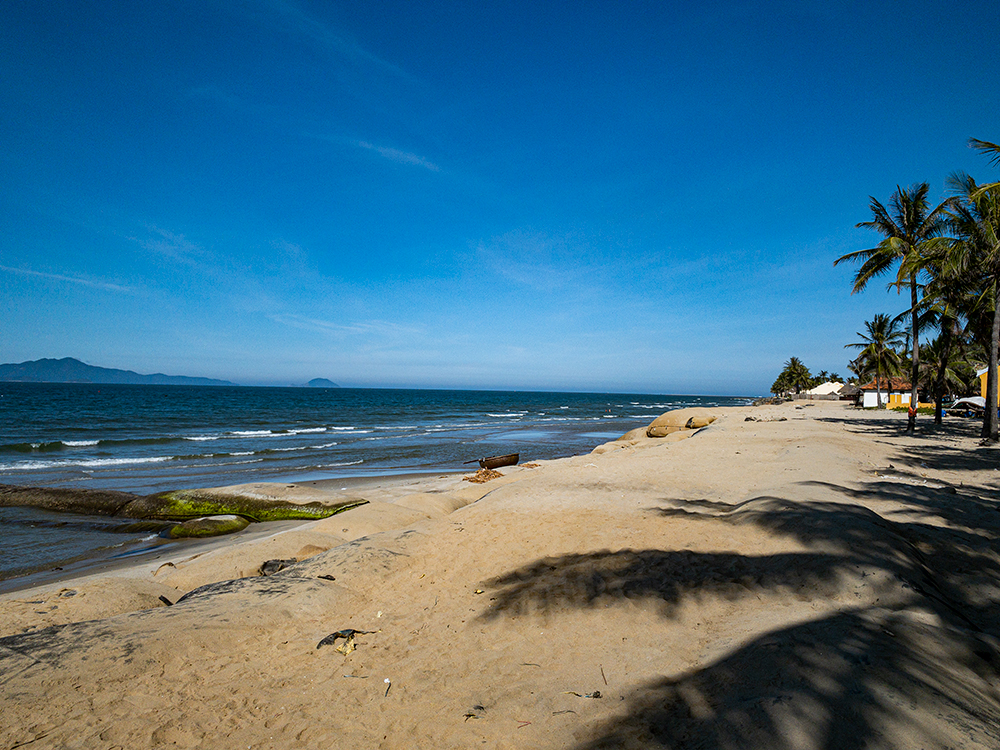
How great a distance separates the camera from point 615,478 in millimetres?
10648

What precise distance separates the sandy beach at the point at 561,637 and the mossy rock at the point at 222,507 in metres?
3.86

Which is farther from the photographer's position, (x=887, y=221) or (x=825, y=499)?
(x=887, y=221)

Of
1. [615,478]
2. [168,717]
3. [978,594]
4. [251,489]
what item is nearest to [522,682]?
[168,717]

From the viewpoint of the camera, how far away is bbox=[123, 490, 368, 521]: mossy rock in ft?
37.9

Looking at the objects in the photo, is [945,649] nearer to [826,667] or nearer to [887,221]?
[826,667]

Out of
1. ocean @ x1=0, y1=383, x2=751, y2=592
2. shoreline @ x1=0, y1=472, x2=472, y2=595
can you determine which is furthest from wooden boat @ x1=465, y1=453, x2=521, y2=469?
shoreline @ x1=0, y1=472, x2=472, y2=595

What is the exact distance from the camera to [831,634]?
3.25m

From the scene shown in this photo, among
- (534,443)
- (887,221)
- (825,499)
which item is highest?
(887,221)

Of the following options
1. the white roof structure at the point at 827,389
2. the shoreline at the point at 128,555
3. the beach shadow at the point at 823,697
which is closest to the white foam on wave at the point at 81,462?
the shoreline at the point at 128,555

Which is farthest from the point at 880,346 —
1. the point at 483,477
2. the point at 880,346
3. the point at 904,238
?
the point at 483,477

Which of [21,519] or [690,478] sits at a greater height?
[690,478]

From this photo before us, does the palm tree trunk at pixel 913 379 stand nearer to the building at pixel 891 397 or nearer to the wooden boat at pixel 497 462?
the wooden boat at pixel 497 462

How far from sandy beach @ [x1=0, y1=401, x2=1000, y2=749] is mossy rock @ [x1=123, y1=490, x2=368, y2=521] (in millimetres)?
3863

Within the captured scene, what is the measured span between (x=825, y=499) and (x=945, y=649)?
4.07m
